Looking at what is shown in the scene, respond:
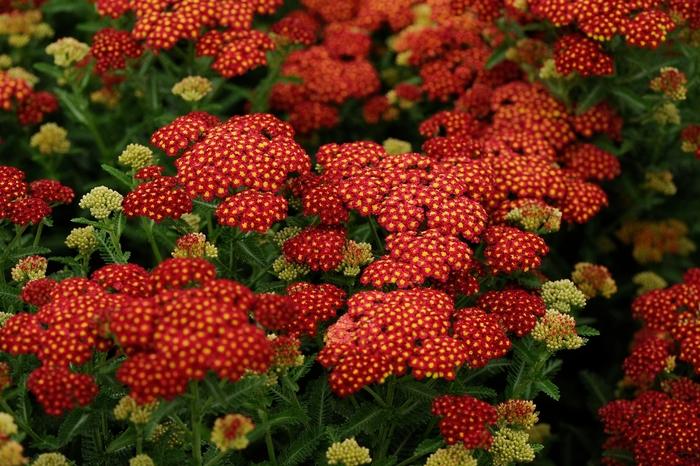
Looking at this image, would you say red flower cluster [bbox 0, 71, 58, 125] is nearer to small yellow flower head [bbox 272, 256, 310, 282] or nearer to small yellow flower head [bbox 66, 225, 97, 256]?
small yellow flower head [bbox 66, 225, 97, 256]

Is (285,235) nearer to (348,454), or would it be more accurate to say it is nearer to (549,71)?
(348,454)

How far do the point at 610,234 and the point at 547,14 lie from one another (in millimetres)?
2330

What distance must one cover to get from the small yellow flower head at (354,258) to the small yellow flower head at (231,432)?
4.49 ft

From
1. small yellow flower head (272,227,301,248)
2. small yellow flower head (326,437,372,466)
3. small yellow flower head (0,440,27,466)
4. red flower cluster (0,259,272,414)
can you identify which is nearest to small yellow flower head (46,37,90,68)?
small yellow flower head (272,227,301,248)

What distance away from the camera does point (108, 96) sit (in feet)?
24.3

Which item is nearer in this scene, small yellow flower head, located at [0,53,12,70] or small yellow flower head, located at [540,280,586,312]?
small yellow flower head, located at [540,280,586,312]

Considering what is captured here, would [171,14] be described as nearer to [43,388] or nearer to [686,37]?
[43,388]

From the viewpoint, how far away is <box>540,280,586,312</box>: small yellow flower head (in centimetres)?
537

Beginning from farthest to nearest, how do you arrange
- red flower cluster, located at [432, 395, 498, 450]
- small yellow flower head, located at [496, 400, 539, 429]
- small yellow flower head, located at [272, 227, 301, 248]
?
small yellow flower head, located at [272, 227, 301, 248] < small yellow flower head, located at [496, 400, 539, 429] < red flower cluster, located at [432, 395, 498, 450]

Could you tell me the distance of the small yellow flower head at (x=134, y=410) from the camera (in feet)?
13.8

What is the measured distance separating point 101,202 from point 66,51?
1.89m

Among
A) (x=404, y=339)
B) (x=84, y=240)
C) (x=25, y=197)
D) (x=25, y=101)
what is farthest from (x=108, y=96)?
(x=404, y=339)

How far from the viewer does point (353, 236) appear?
5.78m

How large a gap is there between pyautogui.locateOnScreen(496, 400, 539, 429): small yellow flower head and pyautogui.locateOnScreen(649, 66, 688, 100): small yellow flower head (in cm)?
275
